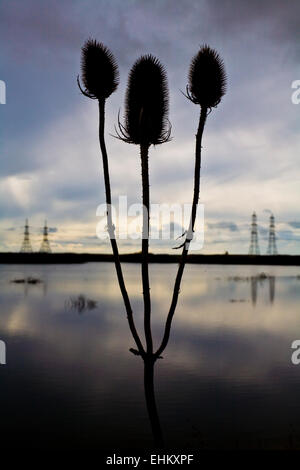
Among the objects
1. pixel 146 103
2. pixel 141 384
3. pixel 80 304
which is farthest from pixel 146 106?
pixel 80 304

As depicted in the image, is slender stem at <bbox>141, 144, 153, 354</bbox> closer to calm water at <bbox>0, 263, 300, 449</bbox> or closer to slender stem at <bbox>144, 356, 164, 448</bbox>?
slender stem at <bbox>144, 356, 164, 448</bbox>

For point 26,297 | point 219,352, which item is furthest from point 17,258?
point 219,352

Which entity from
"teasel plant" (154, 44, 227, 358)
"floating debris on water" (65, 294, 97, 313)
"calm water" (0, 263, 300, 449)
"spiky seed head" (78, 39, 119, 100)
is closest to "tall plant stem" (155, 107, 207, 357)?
"teasel plant" (154, 44, 227, 358)

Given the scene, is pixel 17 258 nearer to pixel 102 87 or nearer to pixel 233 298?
pixel 233 298

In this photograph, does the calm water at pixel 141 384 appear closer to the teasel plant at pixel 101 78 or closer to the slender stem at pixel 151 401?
the slender stem at pixel 151 401

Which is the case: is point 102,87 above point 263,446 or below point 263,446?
above

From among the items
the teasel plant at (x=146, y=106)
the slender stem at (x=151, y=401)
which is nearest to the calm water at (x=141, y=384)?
the slender stem at (x=151, y=401)
